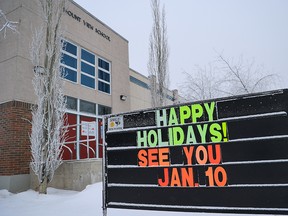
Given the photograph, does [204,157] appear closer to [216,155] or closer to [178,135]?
[216,155]

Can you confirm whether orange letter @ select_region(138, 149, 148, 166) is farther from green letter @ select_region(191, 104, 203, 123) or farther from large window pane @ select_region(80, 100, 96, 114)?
large window pane @ select_region(80, 100, 96, 114)

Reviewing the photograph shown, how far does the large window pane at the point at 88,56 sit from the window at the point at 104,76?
1.85 feet

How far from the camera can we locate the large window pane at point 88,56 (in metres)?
12.2

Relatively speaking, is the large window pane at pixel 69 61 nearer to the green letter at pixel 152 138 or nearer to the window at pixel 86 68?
the window at pixel 86 68

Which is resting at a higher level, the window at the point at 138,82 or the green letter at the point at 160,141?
the window at the point at 138,82

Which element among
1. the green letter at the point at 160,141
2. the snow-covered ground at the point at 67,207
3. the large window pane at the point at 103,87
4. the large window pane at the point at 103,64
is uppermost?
the large window pane at the point at 103,64

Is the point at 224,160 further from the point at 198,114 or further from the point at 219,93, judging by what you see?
the point at 219,93

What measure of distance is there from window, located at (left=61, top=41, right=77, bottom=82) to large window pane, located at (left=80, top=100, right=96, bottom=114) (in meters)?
1.18

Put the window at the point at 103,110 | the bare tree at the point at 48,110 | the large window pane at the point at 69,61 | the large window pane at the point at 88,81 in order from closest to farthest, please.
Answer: the bare tree at the point at 48,110
the large window pane at the point at 69,61
the large window pane at the point at 88,81
the window at the point at 103,110

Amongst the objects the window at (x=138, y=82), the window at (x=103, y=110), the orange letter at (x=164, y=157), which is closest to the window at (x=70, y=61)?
the window at (x=103, y=110)

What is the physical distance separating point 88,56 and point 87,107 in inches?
107

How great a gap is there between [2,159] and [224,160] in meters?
8.23

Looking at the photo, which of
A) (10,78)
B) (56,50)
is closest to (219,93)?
(56,50)

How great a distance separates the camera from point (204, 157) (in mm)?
2746
